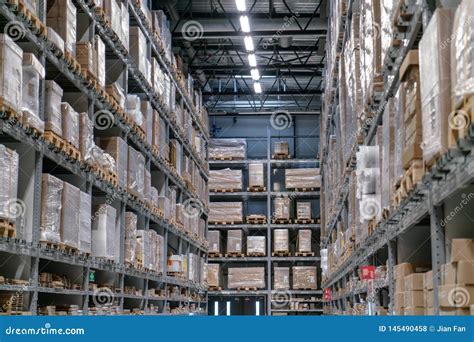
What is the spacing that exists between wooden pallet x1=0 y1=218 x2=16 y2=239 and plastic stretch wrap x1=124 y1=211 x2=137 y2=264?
443 centimetres

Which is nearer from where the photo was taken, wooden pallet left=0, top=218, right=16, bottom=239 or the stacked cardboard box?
the stacked cardboard box

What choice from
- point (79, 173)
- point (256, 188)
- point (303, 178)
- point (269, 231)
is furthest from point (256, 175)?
point (79, 173)

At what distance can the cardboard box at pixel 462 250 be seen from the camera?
4.01 m

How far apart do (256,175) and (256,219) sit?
4.06 feet

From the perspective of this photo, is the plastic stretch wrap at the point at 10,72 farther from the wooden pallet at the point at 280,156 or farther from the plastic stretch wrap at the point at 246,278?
the wooden pallet at the point at 280,156

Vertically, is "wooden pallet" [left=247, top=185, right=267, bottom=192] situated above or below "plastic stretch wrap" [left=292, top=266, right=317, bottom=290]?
above

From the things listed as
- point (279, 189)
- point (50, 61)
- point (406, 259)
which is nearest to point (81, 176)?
point (50, 61)

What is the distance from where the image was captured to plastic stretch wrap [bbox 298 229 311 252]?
829 inches

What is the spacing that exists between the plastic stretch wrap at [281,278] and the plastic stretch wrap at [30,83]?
1450 cm

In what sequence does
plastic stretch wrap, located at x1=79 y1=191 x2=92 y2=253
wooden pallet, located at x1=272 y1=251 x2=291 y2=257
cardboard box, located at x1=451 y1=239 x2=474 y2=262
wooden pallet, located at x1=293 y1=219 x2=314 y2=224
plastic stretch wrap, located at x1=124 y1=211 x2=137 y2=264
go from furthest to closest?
wooden pallet, located at x1=293 y1=219 x2=314 y2=224, wooden pallet, located at x1=272 y1=251 x2=291 y2=257, plastic stretch wrap, located at x1=124 y1=211 x2=137 y2=264, plastic stretch wrap, located at x1=79 y1=191 x2=92 y2=253, cardboard box, located at x1=451 y1=239 x2=474 y2=262

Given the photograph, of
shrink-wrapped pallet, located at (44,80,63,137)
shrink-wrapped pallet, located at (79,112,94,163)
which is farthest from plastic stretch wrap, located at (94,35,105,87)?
shrink-wrapped pallet, located at (44,80,63,137)

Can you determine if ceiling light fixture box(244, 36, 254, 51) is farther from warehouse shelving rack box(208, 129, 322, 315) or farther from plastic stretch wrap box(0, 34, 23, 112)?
plastic stretch wrap box(0, 34, 23, 112)

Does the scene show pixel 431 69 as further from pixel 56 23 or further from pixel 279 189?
pixel 279 189

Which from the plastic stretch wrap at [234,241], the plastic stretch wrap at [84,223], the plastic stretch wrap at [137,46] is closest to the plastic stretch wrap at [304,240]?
the plastic stretch wrap at [234,241]
